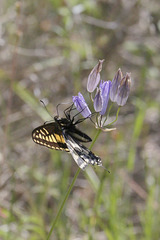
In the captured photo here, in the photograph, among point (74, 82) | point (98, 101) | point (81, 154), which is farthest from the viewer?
point (74, 82)

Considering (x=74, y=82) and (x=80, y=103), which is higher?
(x=74, y=82)

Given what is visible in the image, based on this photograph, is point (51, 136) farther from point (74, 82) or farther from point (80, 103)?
point (74, 82)

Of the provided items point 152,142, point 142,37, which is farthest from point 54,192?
point 142,37

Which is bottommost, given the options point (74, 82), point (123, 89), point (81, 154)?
point (81, 154)

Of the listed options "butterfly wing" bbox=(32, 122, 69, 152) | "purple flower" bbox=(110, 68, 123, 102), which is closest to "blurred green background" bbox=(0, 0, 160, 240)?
"butterfly wing" bbox=(32, 122, 69, 152)

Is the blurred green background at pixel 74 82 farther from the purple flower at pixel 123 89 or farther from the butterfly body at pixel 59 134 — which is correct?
the purple flower at pixel 123 89

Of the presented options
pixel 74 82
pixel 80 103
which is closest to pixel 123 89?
pixel 80 103
